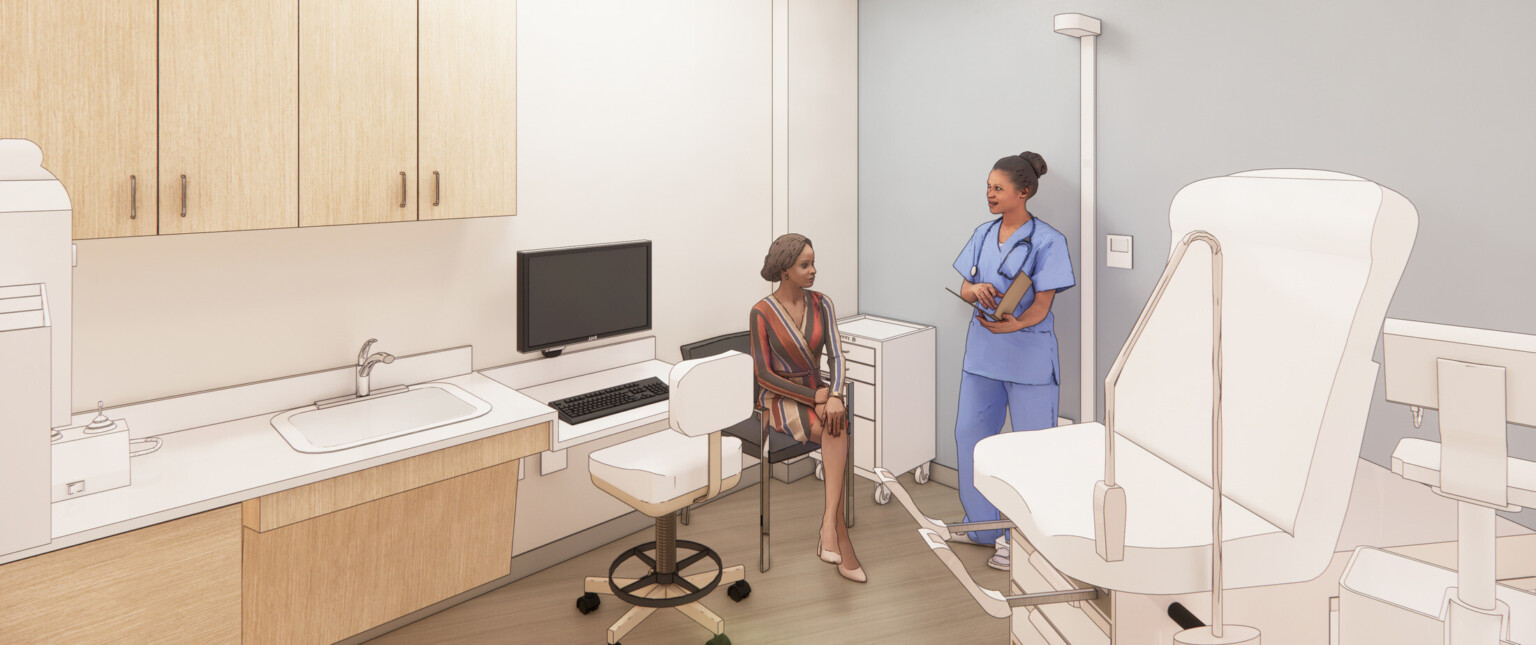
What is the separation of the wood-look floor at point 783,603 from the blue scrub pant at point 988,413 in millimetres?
195

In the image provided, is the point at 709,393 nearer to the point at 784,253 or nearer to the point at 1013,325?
the point at 784,253

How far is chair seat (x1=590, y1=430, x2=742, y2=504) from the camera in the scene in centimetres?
283

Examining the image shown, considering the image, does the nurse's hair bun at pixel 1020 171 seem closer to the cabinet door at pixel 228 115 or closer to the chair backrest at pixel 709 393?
the chair backrest at pixel 709 393

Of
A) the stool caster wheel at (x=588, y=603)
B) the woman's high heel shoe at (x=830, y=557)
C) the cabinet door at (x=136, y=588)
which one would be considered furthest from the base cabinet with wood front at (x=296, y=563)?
the woman's high heel shoe at (x=830, y=557)

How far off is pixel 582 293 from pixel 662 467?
0.91m

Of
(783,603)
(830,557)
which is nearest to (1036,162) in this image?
(830,557)

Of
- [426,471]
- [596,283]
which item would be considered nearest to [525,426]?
[426,471]

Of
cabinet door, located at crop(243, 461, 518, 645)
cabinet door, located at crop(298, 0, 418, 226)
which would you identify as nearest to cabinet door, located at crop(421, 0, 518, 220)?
cabinet door, located at crop(298, 0, 418, 226)

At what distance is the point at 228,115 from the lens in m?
2.43

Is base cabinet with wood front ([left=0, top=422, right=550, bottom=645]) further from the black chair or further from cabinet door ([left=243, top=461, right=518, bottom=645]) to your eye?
the black chair

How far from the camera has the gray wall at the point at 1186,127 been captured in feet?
9.49

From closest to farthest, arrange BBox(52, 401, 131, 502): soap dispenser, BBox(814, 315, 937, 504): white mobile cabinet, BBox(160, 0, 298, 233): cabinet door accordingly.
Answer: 1. BBox(52, 401, 131, 502): soap dispenser
2. BBox(160, 0, 298, 233): cabinet door
3. BBox(814, 315, 937, 504): white mobile cabinet

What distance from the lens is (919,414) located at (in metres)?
4.52

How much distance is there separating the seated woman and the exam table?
190 centimetres
